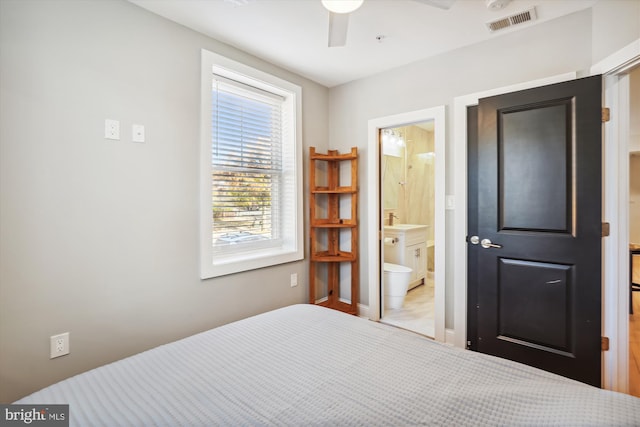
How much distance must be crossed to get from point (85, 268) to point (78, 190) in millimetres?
456

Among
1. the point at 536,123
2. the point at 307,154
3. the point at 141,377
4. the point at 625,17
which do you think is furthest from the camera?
the point at 307,154

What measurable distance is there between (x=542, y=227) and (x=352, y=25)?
191cm

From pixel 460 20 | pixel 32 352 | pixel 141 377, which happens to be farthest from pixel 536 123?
pixel 32 352

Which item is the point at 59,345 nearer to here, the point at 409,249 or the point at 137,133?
the point at 137,133

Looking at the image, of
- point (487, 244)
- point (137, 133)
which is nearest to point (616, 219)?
point (487, 244)

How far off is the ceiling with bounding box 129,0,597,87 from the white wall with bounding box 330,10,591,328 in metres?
0.08

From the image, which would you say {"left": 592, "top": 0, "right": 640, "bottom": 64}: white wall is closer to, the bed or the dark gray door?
the dark gray door

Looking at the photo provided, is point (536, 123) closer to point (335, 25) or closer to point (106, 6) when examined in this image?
point (335, 25)

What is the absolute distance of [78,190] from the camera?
1764 mm

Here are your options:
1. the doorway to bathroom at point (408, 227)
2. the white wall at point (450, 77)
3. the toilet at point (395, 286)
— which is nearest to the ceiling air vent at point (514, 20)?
the white wall at point (450, 77)

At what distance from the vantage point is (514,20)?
2.14 m

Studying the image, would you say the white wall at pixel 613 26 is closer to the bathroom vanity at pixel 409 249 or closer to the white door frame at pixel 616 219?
the white door frame at pixel 616 219

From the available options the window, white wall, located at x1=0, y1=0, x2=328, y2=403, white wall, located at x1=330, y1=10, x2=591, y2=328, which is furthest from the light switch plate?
white wall, located at x1=330, y1=10, x2=591, y2=328

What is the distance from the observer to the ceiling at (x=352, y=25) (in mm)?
1981
